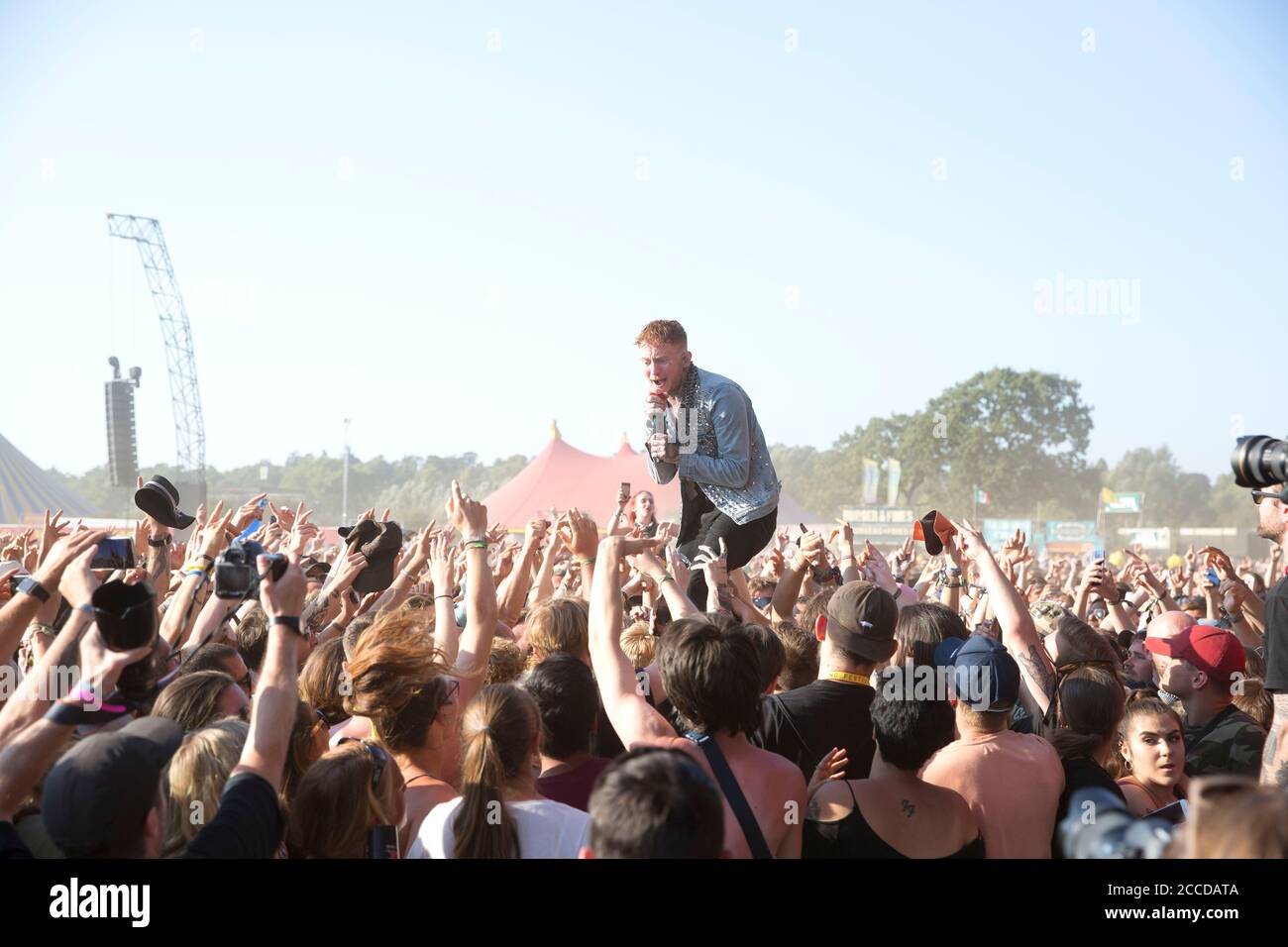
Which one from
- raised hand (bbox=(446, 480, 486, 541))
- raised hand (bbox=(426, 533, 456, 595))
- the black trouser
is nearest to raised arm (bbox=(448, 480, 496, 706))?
raised hand (bbox=(446, 480, 486, 541))

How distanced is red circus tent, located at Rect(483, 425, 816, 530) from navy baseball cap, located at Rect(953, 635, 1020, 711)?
26.6m

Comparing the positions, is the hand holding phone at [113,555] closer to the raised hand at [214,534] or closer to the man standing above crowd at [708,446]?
the raised hand at [214,534]

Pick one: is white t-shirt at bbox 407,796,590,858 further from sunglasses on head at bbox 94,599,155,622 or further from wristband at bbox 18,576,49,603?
wristband at bbox 18,576,49,603

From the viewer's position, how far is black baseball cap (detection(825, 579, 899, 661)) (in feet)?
10.8

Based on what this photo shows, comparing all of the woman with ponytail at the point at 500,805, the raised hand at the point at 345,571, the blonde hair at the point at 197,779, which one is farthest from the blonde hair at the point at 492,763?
the raised hand at the point at 345,571

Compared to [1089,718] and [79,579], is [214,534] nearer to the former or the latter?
[79,579]

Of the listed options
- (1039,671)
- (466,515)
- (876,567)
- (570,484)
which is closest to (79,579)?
(466,515)

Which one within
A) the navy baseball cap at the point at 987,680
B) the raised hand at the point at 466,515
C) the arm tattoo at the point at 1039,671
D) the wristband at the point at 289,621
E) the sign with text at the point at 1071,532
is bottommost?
the sign with text at the point at 1071,532

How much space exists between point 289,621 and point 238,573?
454 mm

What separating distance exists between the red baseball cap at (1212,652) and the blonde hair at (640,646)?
2023 mm

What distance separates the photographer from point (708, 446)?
539 centimetres

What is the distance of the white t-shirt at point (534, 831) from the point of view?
2477 mm
